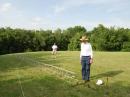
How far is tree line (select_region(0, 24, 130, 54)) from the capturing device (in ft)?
344

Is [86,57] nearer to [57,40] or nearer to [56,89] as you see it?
[56,89]

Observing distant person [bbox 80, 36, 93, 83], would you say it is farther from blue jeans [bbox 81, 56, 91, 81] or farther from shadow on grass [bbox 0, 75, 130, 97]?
shadow on grass [bbox 0, 75, 130, 97]

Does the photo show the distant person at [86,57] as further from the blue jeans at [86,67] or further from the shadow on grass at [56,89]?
the shadow on grass at [56,89]

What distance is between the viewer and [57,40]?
115 m

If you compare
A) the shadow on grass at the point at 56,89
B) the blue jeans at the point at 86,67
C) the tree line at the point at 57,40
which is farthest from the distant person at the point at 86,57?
the tree line at the point at 57,40

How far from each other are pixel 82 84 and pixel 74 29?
4628 inches

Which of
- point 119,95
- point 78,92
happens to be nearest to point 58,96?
point 78,92

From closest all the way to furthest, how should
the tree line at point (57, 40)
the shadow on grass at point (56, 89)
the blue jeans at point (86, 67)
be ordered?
the shadow on grass at point (56, 89)
the blue jeans at point (86, 67)
the tree line at point (57, 40)

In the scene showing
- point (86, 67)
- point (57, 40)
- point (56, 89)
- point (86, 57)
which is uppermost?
point (57, 40)

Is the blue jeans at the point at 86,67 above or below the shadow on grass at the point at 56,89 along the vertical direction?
above

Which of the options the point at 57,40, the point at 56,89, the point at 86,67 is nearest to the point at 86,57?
the point at 86,67

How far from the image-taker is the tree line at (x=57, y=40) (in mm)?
104750

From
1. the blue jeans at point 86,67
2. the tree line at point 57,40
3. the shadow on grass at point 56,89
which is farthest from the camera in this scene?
the tree line at point 57,40

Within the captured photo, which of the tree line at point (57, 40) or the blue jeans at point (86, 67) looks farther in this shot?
the tree line at point (57, 40)
